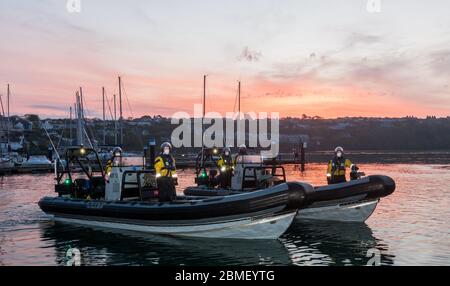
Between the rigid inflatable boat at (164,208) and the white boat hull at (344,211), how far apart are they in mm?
3376

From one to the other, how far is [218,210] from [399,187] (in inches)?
782

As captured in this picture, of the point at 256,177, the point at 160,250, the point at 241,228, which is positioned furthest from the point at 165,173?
the point at 256,177

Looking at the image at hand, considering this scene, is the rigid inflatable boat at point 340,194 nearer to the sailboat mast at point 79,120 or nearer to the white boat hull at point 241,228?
the white boat hull at point 241,228

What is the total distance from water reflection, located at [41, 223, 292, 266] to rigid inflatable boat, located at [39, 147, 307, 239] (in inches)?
12.1

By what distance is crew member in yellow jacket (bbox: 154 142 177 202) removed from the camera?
42.6 ft

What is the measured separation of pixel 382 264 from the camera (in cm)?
1068

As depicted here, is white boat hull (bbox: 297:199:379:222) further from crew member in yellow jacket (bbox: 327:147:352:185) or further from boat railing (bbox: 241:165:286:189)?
boat railing (bbox: 241:165:286:189)

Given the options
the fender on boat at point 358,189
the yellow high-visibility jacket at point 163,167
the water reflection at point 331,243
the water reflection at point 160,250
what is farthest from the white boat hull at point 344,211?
the yellow high-visibility jacket at point 163,167

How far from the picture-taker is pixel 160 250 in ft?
39.1

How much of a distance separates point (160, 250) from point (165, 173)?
2091 millimetres

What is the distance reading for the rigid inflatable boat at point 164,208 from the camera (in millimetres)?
11969

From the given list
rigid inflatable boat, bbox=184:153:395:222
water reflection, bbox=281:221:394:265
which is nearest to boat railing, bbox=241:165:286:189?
rigid inflatable boat, bbox=184:153:395:222

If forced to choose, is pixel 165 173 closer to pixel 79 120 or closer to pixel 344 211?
pixel 344 211
